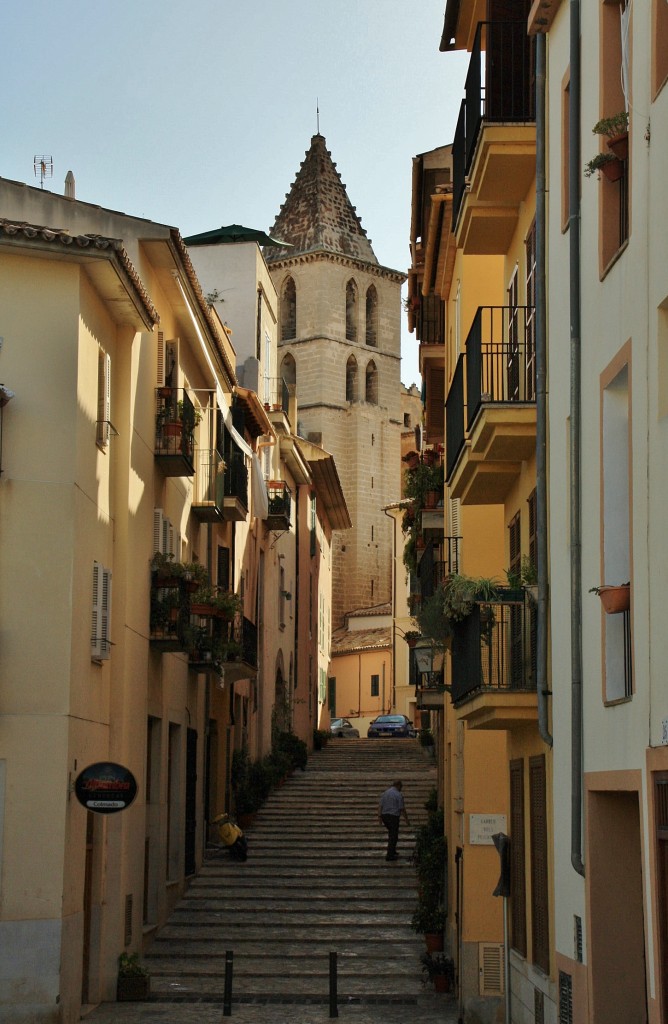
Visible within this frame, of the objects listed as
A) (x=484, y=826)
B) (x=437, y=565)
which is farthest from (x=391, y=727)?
(x=484, y=826)

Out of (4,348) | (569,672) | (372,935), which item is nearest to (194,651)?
(372,935)

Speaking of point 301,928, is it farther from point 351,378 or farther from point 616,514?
point 351,378

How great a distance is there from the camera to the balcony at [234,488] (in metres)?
29.9

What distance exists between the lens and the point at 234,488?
3022 centimetres

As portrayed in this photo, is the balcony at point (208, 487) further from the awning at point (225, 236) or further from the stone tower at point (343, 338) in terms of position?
the stone tower at point (343, 338)

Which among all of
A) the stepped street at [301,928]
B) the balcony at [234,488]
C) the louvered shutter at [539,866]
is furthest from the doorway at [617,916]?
the balcony at [234,488]

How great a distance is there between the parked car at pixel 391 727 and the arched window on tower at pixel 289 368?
39.5m

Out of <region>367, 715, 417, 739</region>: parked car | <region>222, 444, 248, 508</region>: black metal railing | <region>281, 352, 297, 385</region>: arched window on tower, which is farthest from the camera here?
<region>281, 352, 297, 385</region>: arched window on tower

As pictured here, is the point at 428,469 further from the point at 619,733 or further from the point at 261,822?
the point at 619,733

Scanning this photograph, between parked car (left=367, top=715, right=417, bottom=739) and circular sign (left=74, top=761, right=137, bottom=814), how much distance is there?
42921 mm

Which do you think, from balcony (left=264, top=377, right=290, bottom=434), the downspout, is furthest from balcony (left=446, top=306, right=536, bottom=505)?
balcony (left=264, top=377, right=290, bottom=434)

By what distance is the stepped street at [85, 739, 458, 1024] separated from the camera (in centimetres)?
2058

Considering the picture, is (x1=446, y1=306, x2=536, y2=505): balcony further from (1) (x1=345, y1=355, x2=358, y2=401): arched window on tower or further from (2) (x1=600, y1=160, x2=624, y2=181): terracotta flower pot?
(1) (x1=345, y1=355, x2=358, y2=401): arched window on tower

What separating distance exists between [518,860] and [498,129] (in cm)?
745
